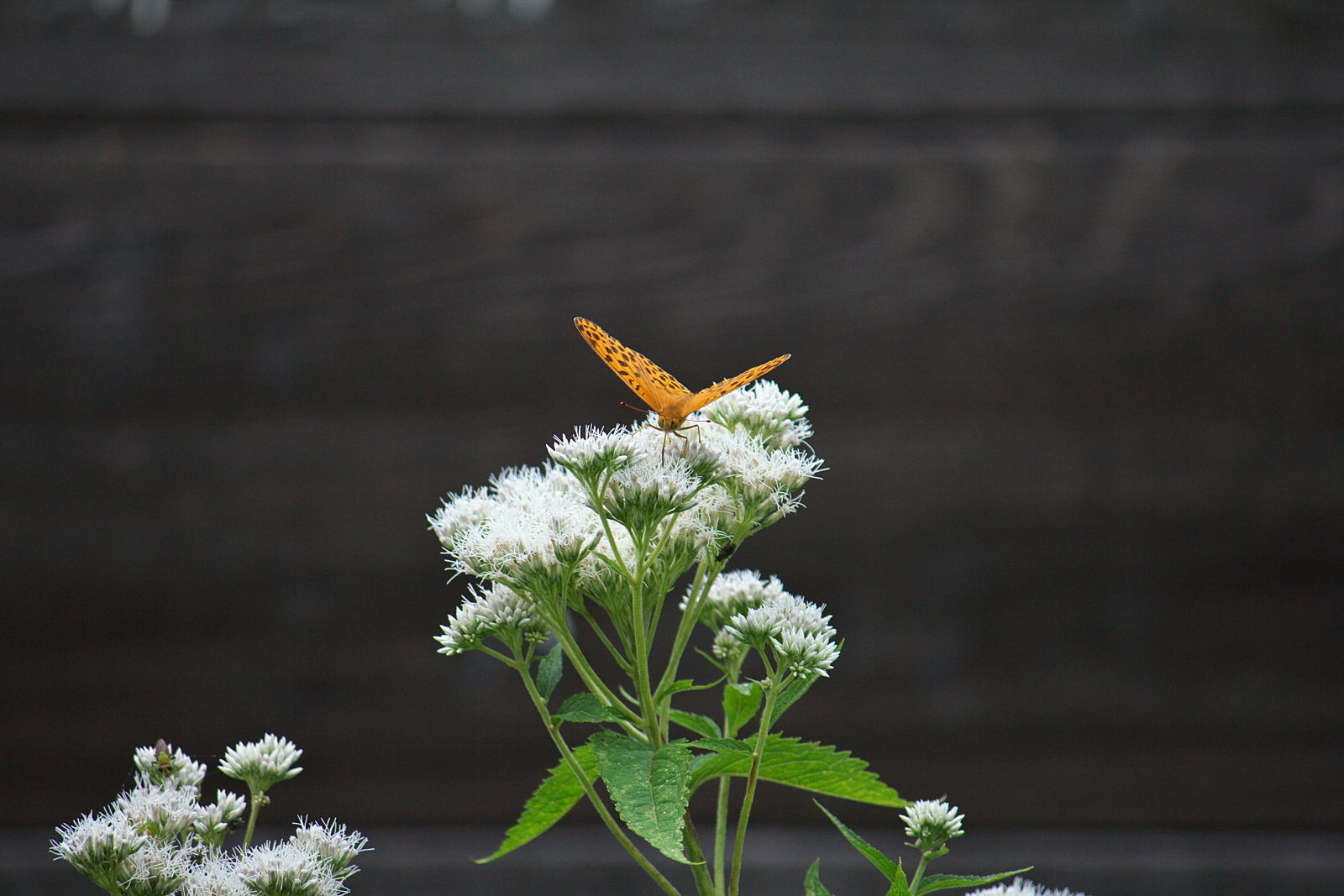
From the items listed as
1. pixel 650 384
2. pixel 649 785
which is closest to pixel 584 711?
pixel 649 785

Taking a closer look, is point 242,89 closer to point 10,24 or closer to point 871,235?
point 10,24

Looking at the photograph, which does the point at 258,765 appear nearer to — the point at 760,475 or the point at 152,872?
the point at 152,872

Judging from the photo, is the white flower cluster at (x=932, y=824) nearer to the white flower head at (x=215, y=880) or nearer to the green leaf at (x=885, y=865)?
the green leaf at (x=885, y=865)

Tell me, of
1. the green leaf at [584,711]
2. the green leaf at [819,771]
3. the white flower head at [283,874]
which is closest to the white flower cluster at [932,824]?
the green leaf at [819,771]

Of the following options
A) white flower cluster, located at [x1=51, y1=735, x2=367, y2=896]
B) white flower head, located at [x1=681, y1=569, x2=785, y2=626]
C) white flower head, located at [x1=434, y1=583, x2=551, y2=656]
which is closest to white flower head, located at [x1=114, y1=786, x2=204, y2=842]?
white flower cluster, located at [x1=51, y1=735, x2=367, y2=896]

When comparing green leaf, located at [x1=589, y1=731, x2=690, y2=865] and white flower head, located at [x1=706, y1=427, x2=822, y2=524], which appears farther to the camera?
white flower head, located at [x1=706, y1=427, x2=822, y2=524]

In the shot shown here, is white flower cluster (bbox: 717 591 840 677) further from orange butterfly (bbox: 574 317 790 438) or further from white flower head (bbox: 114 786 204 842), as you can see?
white flower head (bbox: 114 786 204 842)
